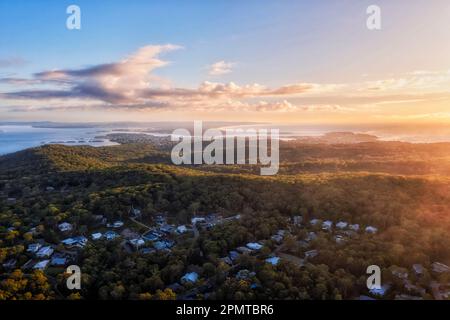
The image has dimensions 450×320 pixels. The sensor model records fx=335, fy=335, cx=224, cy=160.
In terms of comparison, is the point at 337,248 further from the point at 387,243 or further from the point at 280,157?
the point at 280,157

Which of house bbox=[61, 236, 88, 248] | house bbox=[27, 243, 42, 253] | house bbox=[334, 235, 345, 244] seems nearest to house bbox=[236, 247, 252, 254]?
house bbox=[334, 235, 345, 244]

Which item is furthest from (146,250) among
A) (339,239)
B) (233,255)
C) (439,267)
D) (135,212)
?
(439,267)

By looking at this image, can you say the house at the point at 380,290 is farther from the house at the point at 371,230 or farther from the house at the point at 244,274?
the house at the point at 371,230

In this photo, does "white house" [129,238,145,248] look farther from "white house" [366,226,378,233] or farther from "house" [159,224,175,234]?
"white house" [366,226,378,233]

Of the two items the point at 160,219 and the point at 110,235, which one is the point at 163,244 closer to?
the point at 110,235

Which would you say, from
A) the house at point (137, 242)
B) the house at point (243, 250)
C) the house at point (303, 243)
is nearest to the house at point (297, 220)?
the house at point (303, 243)
